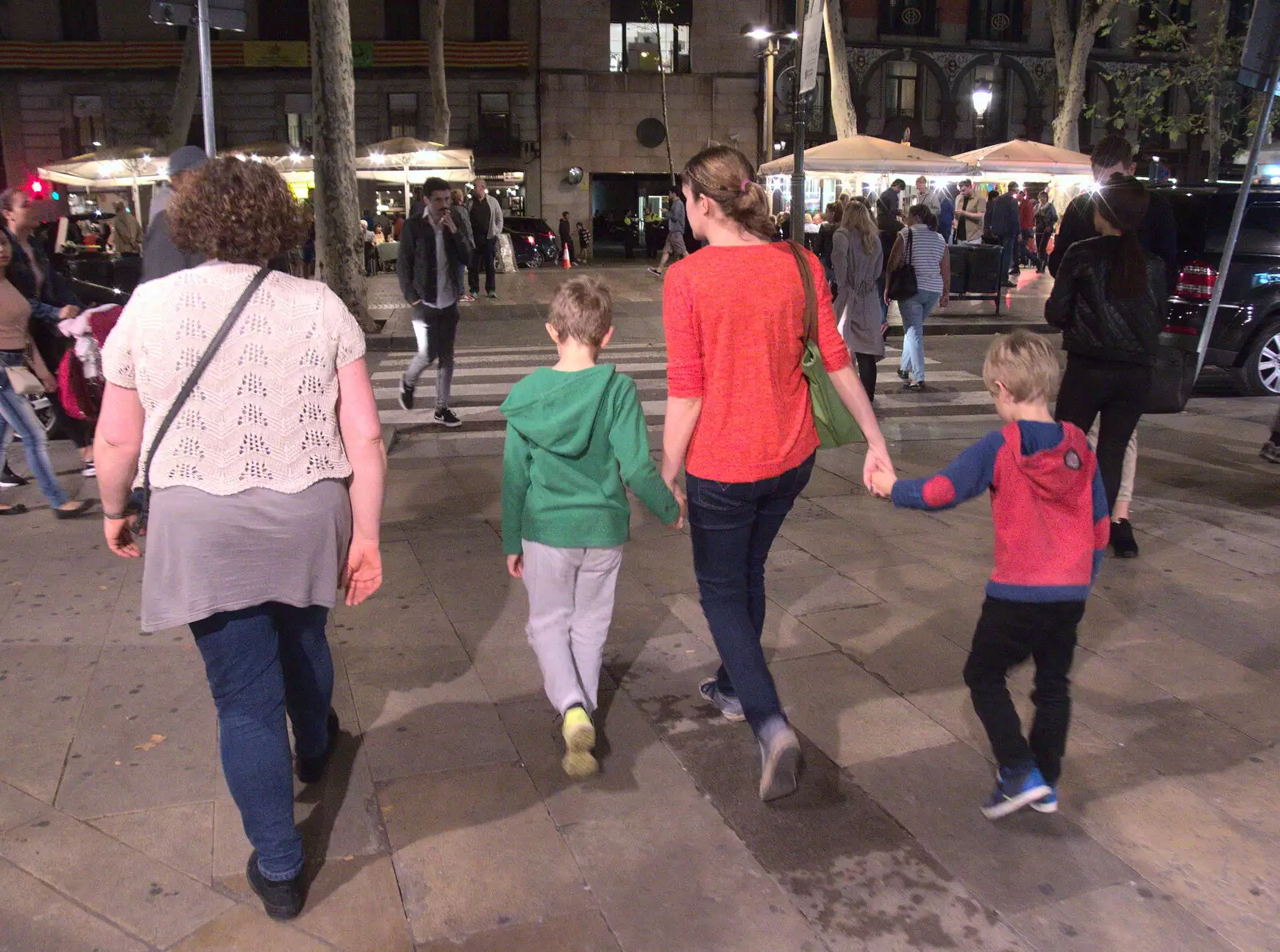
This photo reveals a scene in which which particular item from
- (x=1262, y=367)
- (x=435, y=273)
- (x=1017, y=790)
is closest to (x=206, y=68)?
(x=435, y=273)

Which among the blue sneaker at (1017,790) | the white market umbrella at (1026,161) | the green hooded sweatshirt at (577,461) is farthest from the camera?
the white market umbrella at (1026,161)

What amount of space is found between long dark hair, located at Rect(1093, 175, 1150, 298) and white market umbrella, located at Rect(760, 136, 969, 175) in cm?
1473

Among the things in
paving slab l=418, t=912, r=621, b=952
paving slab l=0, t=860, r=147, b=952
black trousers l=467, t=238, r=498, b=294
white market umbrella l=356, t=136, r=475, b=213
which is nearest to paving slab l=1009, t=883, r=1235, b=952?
paving slab l=418, t=912, r=621, b=952

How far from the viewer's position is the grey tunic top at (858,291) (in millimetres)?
8648

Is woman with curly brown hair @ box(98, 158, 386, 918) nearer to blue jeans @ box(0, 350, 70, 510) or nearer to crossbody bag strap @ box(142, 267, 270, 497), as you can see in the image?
crossbody bag strap @ box(142, 267, 270, 497)

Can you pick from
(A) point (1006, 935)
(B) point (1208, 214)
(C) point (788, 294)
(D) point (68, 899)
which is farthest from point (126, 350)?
(B) point (1208, 214)

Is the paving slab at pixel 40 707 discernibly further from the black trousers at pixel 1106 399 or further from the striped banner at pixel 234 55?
the striped banner at pixel 234 55

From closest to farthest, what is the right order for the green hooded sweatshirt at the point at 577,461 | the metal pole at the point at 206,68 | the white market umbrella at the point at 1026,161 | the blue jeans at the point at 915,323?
the green hooded sweatshirt at the point at 577,461
the metal pole at the point at 206,68
the blue jeans at the point at 915,323
the white market umbrella at the point at 1026,161

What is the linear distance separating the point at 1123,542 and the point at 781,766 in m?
3.26

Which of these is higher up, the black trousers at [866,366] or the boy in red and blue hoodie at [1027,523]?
the boy in red and blue hoodie at [1027,523]

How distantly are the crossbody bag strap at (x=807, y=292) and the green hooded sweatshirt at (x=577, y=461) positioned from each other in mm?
556

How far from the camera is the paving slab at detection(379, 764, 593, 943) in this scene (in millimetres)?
2861

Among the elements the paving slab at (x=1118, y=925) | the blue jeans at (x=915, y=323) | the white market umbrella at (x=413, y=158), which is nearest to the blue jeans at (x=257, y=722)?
the paving slab at (x=1118, y=925)

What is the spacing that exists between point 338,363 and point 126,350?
47 cm
